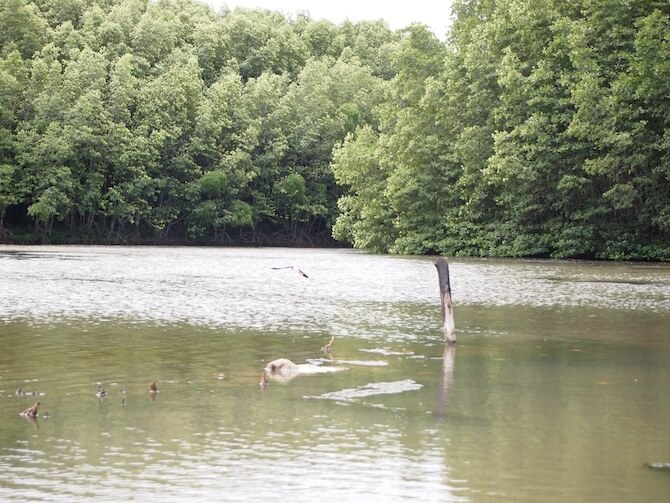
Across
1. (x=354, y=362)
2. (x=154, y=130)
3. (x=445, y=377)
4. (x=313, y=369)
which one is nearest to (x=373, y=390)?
(x=445, y=377)

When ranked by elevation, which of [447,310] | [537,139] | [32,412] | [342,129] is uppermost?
[342,129]

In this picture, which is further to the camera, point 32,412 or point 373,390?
point 373,390

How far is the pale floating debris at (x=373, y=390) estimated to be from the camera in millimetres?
13576

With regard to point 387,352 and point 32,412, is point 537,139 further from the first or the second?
point 32,412

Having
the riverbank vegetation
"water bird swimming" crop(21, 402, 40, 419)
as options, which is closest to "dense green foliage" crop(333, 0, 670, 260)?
the riverbank vegetation

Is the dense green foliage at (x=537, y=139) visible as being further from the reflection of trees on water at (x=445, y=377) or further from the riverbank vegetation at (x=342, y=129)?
the reflection of trees on water at (x=445, y=377)

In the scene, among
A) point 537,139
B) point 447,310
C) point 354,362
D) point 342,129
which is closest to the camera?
point 354,362

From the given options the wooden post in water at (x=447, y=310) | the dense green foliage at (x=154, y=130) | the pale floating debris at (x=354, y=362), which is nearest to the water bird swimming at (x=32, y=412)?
the pale floating debris at (x=354, y=362)

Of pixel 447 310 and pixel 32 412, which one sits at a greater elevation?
pixel 447 310

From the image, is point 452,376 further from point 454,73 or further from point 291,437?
point 454,73

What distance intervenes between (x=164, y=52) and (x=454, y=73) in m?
57.9

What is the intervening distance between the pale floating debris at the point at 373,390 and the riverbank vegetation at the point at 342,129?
4029cm

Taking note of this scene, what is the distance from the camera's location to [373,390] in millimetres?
14109

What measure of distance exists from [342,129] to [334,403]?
100m
